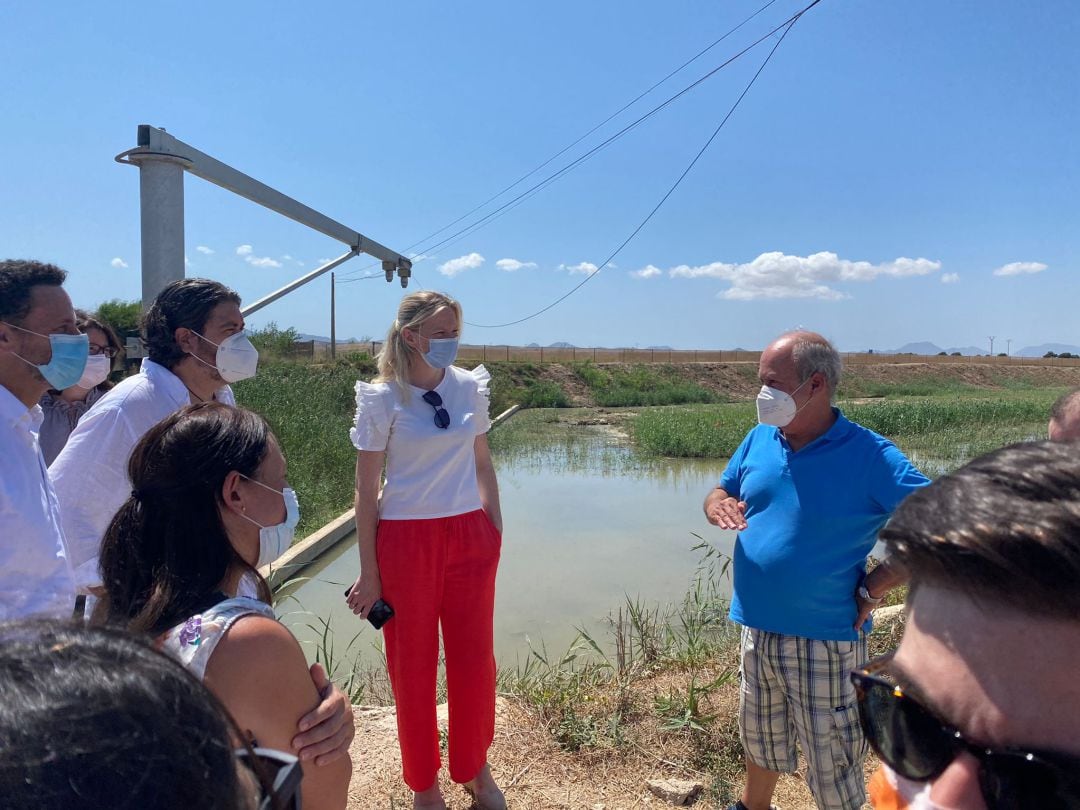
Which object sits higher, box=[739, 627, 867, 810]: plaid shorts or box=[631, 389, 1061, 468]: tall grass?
box=[739, 627, 867, 810]: plaid shorts

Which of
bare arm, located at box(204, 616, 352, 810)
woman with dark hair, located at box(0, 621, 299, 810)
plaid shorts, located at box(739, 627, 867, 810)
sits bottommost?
plaid shorts, located at box(739, 627, 867, 810)

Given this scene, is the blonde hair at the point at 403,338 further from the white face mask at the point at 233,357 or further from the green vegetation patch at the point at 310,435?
the green vegetation patch at the point at 310,435

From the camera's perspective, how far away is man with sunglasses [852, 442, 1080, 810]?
2.19ft

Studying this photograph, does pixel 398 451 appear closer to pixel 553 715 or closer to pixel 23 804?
pixel 553 715

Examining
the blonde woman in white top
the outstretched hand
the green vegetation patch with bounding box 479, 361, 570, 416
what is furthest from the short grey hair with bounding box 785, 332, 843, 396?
the green vegetation patch with bounding box 479, 361, 570, 416

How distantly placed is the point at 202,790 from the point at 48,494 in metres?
2.00

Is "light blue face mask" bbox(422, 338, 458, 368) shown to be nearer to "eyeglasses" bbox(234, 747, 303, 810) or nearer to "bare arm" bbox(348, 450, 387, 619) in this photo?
"bare arm" bbox(348, 450, 387, 619)

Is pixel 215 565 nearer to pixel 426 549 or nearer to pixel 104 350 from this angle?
pixel 426 549

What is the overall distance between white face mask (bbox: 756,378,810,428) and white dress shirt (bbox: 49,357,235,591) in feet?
7.06

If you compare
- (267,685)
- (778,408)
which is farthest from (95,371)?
(778,408)

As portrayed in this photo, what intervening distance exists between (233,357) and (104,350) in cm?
115

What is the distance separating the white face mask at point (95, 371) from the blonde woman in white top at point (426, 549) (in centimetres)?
157

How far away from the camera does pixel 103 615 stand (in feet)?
4.90

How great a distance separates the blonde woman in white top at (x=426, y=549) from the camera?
8.86 feet
